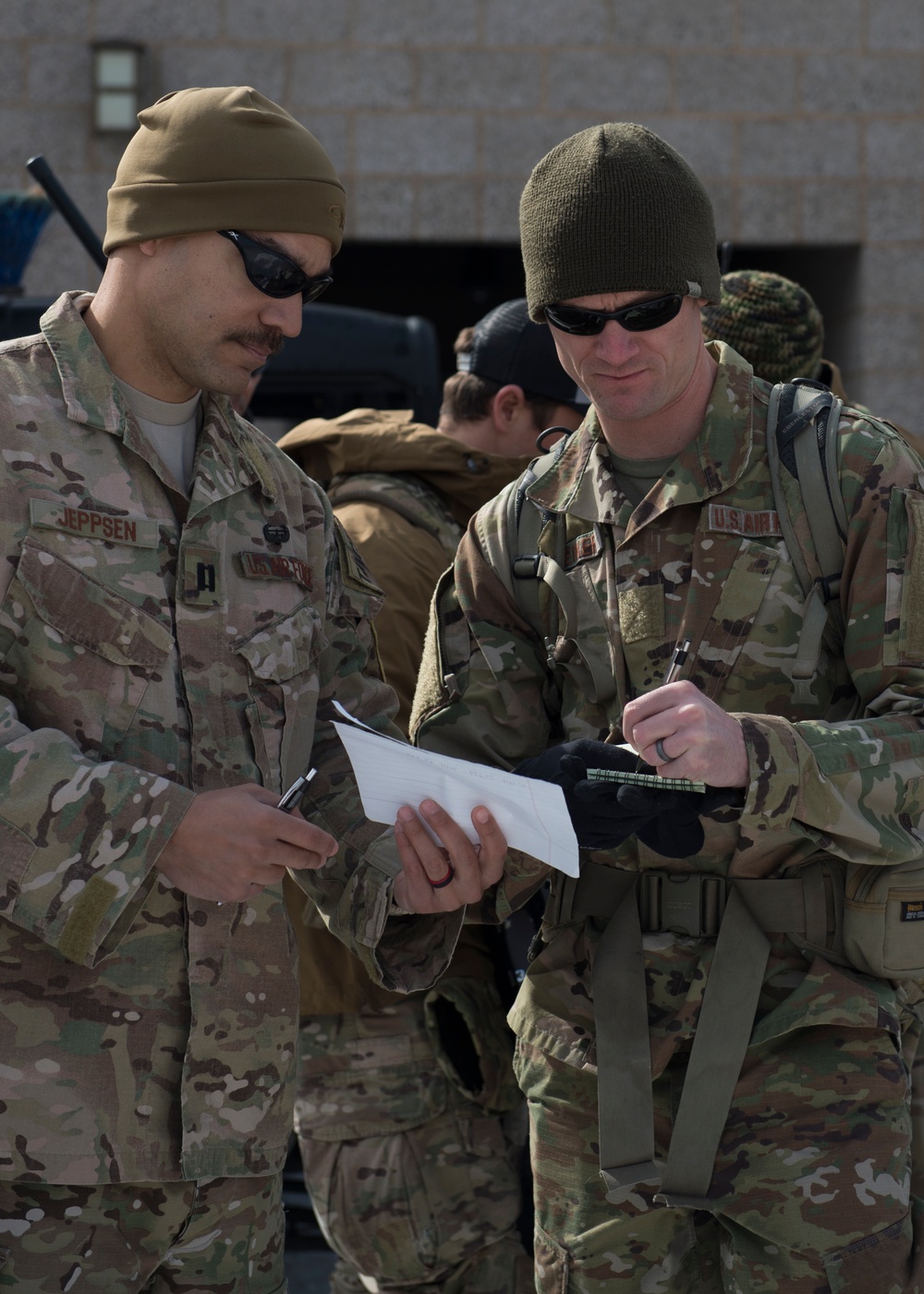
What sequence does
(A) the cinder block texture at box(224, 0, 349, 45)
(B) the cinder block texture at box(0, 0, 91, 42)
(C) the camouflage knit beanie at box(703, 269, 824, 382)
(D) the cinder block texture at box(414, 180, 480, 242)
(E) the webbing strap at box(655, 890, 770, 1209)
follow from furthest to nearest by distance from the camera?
(D) the cinder block texture at box(414, 180, 480, 242)
(B) the cinder block texture at box(0, 0, 91, 42)
(A) the cinder block texture at box(224, 0, 349, 45)
(C) the camouflage knit beanie at box(703, 269, 824, 382)
(E) the webbing strap at box(655, 890, 770, 1209)

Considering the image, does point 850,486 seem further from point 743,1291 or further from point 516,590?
point 743,1291

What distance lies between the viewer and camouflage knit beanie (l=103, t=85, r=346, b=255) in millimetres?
2537

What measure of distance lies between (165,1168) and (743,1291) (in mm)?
883

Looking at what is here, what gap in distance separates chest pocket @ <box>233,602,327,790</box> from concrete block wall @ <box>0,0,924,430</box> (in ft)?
20.0

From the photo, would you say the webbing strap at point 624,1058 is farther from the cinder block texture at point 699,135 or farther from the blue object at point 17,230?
the cinder block texture at point 699,135

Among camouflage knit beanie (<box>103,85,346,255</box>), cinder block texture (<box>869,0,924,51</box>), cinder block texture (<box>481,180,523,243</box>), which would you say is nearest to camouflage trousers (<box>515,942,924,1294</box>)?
camouflage knit beanie (<box>103,85,346,255</box>)

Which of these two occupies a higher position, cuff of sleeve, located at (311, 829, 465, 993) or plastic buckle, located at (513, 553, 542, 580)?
Result: plastic buckle, located at (513, 553, 542, 580)

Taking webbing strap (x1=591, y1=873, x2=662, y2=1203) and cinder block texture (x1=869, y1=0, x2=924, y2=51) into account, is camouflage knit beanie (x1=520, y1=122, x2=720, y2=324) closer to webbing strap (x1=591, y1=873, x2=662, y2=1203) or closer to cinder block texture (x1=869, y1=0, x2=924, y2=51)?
webbing strap (x1=591, y1=873, x2=662, y2=1203)

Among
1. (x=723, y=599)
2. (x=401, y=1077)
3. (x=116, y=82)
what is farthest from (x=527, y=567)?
(x=116, y=82)

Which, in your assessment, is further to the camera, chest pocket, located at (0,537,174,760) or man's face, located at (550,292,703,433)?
man's face, located at (550,292,703,433)

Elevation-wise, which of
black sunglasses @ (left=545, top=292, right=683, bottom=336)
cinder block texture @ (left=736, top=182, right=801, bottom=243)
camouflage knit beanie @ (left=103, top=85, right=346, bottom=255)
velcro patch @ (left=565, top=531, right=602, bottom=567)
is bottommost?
cinder block texture @ (left=736, top=182, right=801, bottom=243)

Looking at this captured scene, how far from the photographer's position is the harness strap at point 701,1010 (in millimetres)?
2494

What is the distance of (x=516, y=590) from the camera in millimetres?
2789

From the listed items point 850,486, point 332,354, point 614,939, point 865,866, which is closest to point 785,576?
point 850,486
